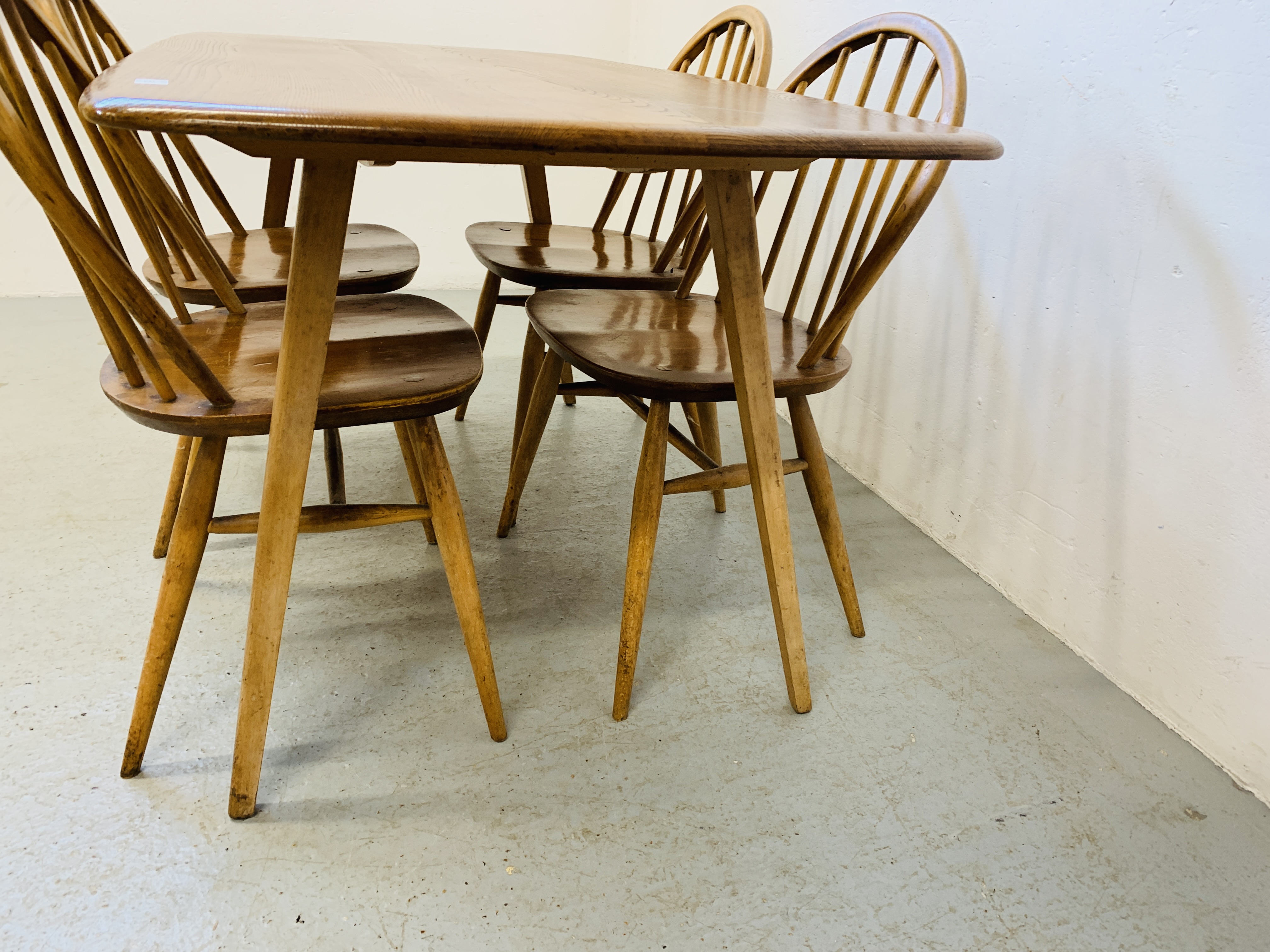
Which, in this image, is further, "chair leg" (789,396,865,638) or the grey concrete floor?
"chair leg" (789,396,865,638)

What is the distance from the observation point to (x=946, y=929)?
0.88 m

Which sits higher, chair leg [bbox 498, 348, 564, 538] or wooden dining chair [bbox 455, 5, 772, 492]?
wooden dining chair [bbox 455, 5, 772, 492]

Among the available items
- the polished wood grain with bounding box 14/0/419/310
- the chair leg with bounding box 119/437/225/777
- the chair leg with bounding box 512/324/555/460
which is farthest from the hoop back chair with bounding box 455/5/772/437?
the chair leg with bounding box 119/437/225/777

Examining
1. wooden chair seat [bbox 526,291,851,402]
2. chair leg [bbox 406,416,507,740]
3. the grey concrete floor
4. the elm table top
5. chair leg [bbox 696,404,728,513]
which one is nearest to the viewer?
the elm table top

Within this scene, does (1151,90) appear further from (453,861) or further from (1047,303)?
(453,861)

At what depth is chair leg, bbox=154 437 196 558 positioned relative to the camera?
1.36 metres

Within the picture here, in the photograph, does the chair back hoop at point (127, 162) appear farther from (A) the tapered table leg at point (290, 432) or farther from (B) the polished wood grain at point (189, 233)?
(A) the tapered table leg at point (290, 432)

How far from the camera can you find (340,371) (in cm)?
103

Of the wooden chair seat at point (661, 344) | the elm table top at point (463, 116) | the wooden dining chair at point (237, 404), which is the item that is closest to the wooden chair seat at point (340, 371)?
the wooden dining chair at point (237, 404)

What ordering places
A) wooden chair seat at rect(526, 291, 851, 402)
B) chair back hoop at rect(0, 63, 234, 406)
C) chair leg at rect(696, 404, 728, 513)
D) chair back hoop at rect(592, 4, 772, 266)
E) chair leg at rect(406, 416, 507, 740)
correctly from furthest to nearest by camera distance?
chair leg at rect(696, 404, 728, 513)
chair back hoop at rect(592, 4, 772, 266)
wooden chair seat at rect(526, 291, 851, 402)
chair leg at rect(406, 416, 507, 740)
chair back hoop at rect(0, 63, 234, 406)

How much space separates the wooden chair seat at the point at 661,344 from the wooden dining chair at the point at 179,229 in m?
0.39

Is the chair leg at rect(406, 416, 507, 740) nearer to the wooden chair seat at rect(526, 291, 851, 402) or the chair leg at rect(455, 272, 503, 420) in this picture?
the wooden chair seat at rect(526, 291, 851, 402)

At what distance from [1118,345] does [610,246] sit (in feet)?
3.56

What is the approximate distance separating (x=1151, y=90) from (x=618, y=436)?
52.6 inches
